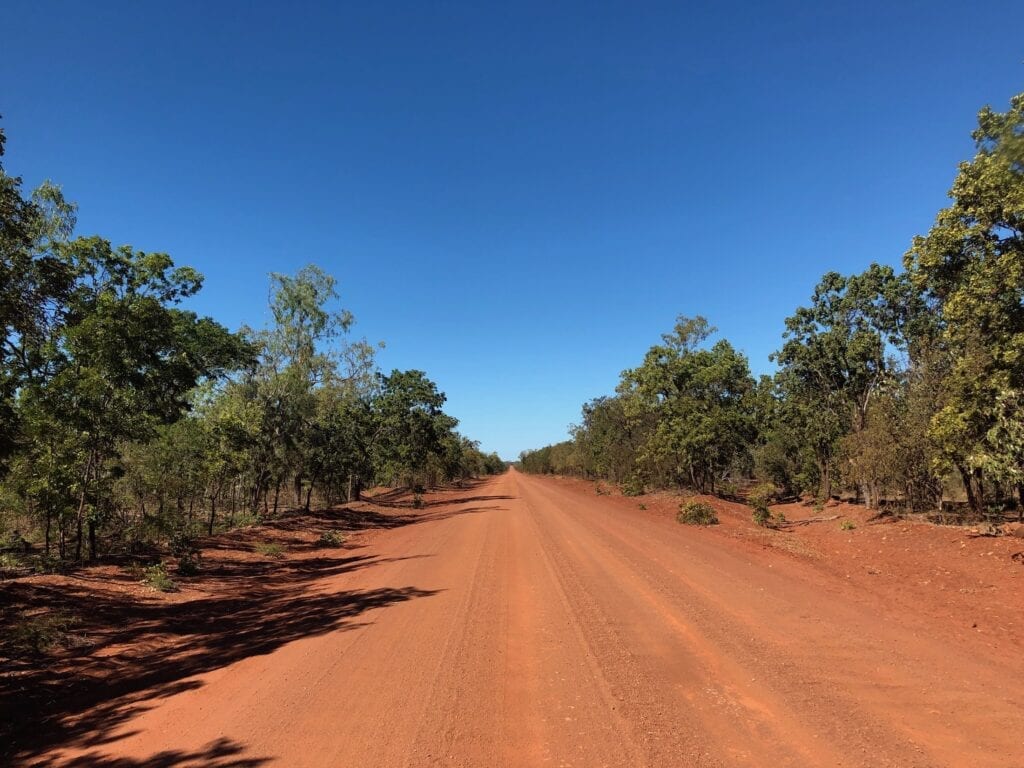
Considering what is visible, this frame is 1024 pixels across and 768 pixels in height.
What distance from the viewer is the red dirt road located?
4234mm

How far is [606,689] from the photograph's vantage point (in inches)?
211

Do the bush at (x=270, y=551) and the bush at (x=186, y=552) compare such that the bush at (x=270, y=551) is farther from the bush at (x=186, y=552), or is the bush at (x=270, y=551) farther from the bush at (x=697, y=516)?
the bush at (x=697, y=516)

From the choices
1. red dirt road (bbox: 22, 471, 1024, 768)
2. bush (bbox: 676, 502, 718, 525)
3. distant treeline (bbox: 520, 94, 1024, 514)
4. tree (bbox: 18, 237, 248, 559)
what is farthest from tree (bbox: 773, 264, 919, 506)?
tree (bbox: 18, 237, 248, 559)

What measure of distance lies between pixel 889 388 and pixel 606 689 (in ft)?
77.7

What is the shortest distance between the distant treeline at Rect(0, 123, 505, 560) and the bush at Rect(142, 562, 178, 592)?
2330 millimetres

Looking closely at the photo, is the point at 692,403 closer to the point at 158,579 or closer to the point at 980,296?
the point at 980,296

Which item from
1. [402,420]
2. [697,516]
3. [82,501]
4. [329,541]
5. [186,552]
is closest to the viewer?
[82,501]

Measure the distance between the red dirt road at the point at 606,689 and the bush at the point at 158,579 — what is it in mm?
3654

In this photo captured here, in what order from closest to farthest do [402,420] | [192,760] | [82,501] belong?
[192,760] → [82,501] → [402,420]

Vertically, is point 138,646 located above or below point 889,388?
below

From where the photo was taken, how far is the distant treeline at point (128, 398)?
1109 centimetres

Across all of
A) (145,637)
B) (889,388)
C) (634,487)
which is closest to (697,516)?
(889,388)

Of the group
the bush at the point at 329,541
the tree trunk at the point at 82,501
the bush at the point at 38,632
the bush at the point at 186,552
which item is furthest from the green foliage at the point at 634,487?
the bush at the point at 38,632

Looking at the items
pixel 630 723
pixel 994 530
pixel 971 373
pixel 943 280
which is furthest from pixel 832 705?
pixel 943 280
